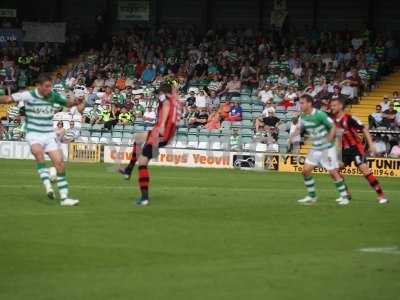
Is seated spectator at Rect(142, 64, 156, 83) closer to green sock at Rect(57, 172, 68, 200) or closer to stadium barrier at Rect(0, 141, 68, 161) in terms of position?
stadium barrier at Rect(0, 141, 68, 161)

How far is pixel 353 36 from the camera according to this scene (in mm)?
44875

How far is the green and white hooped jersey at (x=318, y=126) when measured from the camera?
20469 mm

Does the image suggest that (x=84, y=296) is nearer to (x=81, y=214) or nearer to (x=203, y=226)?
(x=203, y=226)

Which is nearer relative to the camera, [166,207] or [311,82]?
[166,207]

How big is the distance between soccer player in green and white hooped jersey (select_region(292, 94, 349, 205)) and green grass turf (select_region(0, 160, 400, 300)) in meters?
0.38

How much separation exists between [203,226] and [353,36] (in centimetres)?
3011

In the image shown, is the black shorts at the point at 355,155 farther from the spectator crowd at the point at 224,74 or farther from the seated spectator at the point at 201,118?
the seated spectator at the point at 201,118

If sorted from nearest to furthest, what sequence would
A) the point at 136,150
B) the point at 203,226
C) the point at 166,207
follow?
the point at 203,226 < the point at 166,207 < the point at 136,150

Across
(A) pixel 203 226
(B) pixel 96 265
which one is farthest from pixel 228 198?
(B) pixel 96 265

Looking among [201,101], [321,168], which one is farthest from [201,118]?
[321,168]

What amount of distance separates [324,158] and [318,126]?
62 cm

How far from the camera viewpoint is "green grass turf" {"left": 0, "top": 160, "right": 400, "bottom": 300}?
10.7m

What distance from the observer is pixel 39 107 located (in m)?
18.8

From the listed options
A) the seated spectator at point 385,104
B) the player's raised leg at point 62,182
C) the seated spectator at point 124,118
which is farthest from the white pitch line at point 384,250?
the seated spectator at point 124,118
